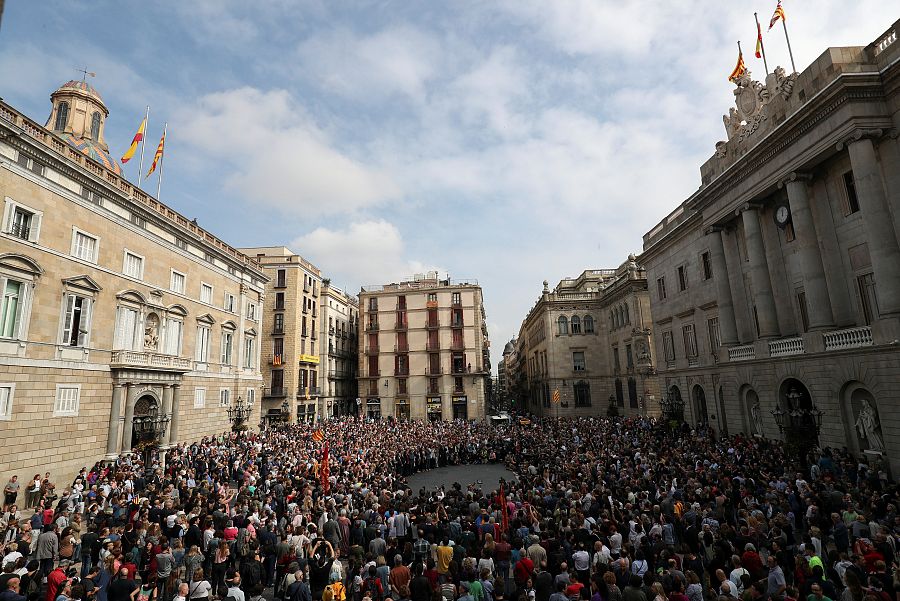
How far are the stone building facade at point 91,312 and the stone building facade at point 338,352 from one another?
20.0 m

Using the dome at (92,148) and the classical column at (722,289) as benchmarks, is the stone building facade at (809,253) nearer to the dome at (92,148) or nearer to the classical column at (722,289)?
the classical column at (722,289)

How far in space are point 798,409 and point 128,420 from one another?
27.5 m

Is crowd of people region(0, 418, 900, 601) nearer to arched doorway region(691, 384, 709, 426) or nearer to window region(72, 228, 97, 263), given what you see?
arched doorway region(691, 384, 709, 426)

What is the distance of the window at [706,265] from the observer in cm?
2717

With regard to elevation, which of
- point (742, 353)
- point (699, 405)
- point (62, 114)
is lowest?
point (699, 405)

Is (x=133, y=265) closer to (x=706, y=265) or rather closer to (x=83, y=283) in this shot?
(x=83, y=283)

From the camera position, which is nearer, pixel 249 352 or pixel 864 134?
pixel 864 134

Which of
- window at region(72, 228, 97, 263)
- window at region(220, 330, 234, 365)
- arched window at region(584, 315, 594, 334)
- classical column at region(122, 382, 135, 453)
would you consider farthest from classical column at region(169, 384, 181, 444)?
→ arched window at region(584, 315, 594, 334)

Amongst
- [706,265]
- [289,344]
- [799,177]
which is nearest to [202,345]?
[289,344]

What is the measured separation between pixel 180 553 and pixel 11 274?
45.1 feet

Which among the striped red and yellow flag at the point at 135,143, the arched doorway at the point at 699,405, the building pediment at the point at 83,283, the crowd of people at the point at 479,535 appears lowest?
the crowd of people at the point at 479,535

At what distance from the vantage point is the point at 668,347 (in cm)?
3166

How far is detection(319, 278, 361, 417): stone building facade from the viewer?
50438mm

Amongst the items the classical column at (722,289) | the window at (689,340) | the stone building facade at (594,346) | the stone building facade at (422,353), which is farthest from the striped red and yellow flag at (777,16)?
the stone building facade at (422,353)
